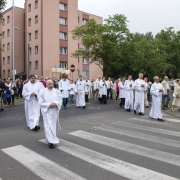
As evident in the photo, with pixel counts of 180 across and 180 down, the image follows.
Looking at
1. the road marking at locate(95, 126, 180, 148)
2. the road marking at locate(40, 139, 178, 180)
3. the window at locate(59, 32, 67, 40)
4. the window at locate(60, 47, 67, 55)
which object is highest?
the window at locate(59, 32, 67, 40)

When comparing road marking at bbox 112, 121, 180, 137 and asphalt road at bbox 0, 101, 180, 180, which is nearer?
asphalt road at bbox 0, 101, 180, 180

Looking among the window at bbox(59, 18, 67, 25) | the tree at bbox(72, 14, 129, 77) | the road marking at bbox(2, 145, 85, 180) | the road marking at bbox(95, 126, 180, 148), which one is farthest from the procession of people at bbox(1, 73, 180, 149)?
the window at bbox(59, 18, 67, 25)

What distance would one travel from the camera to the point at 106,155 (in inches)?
227

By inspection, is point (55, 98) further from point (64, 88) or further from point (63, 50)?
point (63, 50)

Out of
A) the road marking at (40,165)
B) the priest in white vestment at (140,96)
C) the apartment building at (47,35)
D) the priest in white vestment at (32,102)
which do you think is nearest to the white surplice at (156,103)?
the priest in white vestment at (140,96)

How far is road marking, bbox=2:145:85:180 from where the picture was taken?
4.53 meters

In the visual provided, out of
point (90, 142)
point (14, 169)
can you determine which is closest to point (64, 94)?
point (90, 142)

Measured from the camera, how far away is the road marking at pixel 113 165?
179 inches

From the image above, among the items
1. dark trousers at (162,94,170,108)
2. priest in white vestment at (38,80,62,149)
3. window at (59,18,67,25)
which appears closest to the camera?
priest in white vestment at (38,80,62,149)

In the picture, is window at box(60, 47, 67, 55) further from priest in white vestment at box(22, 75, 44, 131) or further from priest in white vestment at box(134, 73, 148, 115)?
priest in white vestment at box(22, 75, 44, 131)

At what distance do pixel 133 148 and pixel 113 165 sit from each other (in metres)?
1.44

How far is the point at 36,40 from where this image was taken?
4278 cm

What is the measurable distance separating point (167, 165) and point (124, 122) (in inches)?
194

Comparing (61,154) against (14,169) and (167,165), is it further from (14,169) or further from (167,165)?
(167,165)
